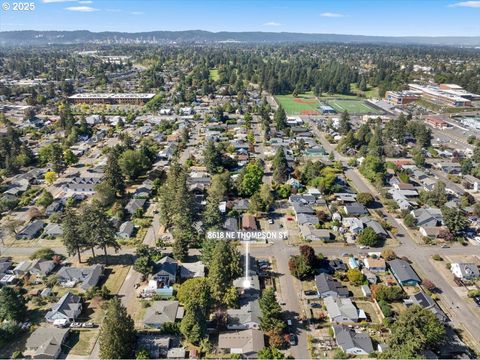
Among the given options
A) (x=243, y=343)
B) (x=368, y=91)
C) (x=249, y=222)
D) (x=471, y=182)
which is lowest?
(x=243, y=343)

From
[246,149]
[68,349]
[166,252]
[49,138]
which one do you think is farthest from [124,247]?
[49,138]

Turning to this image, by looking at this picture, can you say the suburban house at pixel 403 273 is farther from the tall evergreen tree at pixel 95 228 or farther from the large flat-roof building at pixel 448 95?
the large flat-roof building at pixel 448 95

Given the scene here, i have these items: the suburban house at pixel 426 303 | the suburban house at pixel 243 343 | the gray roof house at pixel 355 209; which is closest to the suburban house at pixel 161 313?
the suburban house at pixel 243 343

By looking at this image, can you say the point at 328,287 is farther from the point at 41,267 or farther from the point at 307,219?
the point at 41,267

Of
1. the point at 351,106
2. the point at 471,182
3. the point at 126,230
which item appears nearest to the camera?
the point at 126,230

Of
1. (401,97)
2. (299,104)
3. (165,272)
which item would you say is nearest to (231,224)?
(165,272)

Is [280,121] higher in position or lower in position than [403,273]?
higher
